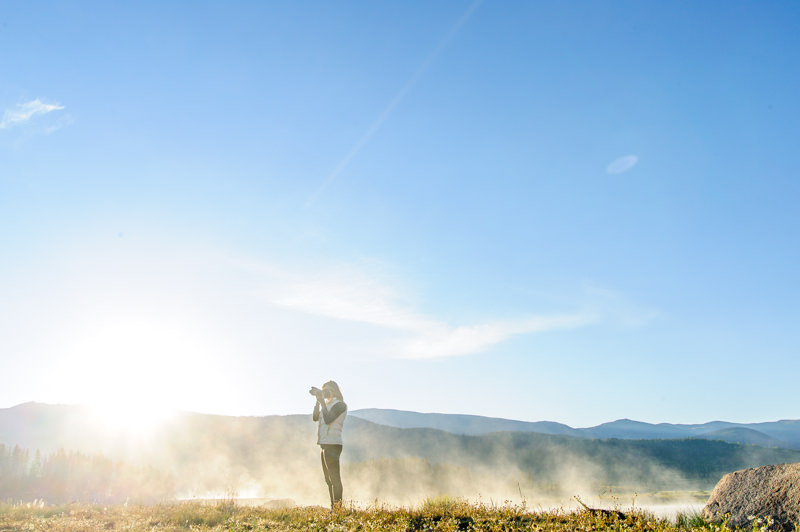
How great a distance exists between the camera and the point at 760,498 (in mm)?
8219

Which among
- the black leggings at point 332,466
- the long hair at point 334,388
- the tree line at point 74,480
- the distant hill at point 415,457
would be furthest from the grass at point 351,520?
the tree line at point 74,480

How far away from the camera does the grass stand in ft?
25.9

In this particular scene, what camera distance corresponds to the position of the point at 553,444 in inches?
6668

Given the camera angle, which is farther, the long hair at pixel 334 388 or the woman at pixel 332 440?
the long hair at pixel 334 388

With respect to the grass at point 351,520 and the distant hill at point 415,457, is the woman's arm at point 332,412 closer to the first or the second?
the grass at point 351,520

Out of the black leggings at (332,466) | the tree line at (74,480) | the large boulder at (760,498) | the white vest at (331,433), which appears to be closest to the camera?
the large boulder at (760,498)

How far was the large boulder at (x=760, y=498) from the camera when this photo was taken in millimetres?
7820

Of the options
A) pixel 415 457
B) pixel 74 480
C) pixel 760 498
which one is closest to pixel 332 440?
pixel 760 498

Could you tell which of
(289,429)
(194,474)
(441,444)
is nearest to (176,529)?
(194,474)

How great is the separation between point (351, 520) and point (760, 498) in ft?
20.8

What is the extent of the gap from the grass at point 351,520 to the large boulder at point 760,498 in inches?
18.9

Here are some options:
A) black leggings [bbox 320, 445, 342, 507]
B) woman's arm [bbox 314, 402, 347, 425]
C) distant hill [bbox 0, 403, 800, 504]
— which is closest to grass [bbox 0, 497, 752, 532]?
black leggings [bbox 320, 445, 342, 507]

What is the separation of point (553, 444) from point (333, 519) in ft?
572

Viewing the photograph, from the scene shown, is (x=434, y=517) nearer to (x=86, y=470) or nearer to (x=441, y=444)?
(x=86, y=470)
